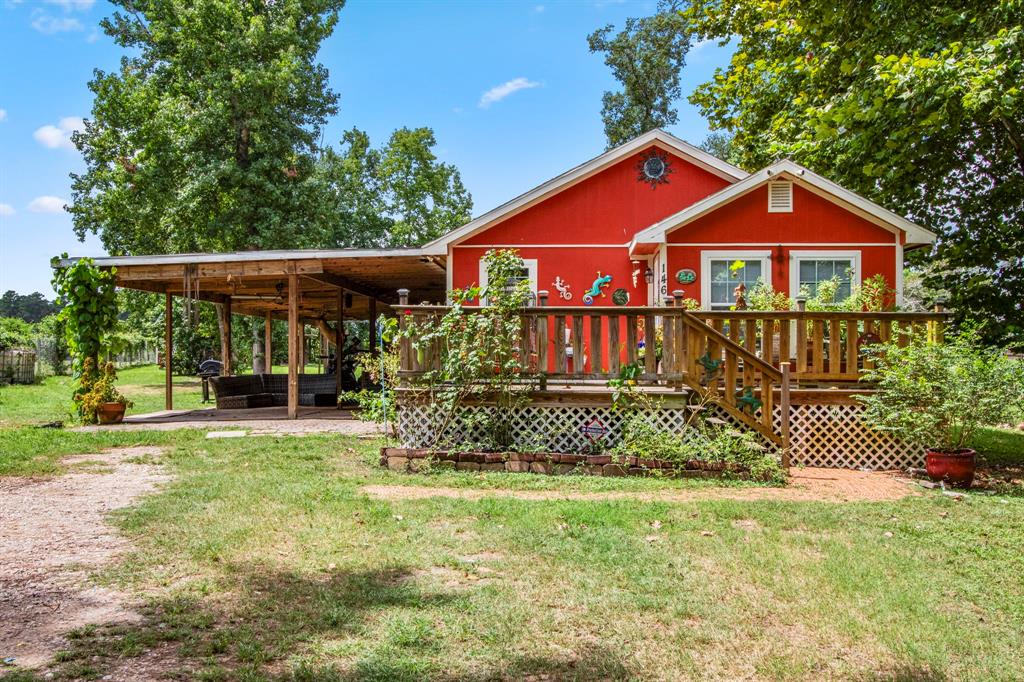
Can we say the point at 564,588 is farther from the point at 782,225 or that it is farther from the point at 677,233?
the point at 782,225

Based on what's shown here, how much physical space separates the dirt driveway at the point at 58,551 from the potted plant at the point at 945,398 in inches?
292

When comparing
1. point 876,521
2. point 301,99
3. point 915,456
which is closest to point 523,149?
point 301,99

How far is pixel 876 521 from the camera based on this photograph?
5516 mm

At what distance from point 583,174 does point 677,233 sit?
2.44 meters

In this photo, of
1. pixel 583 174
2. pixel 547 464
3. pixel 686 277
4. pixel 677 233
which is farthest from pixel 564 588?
pixel 583 174

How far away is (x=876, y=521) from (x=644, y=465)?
7.64 ft

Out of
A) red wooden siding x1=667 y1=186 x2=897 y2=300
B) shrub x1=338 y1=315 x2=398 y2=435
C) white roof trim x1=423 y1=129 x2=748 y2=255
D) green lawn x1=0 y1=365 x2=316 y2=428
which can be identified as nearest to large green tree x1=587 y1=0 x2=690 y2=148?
white roof trim x1=423 y1=129 x2=748 y2=255

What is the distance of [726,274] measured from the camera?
11.2 metres

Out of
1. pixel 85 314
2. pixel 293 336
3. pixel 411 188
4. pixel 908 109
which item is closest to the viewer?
pixel 908 109

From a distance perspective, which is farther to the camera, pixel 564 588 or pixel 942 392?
pixel 942 392

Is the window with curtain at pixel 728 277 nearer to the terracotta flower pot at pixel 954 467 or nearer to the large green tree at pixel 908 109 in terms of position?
the large green tree at pixel 908 109

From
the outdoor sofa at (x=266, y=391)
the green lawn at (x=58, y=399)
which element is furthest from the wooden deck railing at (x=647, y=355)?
the outdoor sofa at (x=266, y=391)

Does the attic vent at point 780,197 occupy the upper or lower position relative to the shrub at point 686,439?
upper

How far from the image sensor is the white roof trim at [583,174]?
12.4 m
